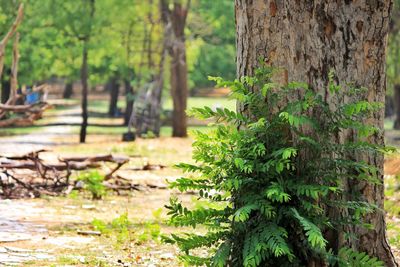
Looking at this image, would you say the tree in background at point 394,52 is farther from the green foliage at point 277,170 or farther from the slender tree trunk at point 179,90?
the green foliage at point 277,170

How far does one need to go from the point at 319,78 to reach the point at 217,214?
1157 mm

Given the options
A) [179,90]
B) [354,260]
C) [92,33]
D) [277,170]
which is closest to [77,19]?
[92,33]

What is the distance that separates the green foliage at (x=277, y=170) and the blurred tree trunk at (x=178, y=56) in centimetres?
2673

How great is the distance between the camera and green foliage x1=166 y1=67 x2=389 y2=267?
5898 millimetres

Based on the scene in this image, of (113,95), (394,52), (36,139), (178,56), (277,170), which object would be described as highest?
(394,52)

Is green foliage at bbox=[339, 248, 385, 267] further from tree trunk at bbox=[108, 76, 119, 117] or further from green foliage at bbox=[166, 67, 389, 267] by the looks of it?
tree trunk at bbox=[108, 76, 119, 117]

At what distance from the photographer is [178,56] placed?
3384cm

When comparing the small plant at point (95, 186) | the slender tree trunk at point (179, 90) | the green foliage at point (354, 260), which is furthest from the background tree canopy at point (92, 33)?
the green foliage at point (354, 260)

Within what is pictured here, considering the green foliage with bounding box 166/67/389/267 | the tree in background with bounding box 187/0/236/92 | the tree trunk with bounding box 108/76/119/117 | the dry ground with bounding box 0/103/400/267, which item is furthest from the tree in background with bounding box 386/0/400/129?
the green foliage with bounding box 166/67/389/267

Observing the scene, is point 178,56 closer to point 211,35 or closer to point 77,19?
point 77,19

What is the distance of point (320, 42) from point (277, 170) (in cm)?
109

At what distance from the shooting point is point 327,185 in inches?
243

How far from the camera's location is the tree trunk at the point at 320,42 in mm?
6418

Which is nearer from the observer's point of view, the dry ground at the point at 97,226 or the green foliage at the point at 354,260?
the green foliage at the point at 354,260
